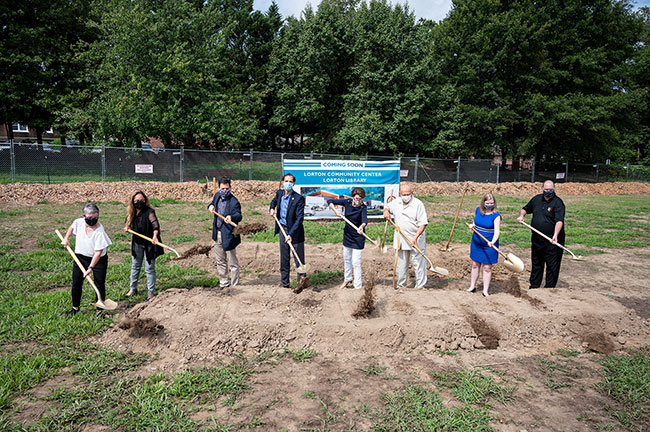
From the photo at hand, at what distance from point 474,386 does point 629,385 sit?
1711mm

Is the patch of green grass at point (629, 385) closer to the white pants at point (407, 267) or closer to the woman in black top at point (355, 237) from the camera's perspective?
the white pants at point (407, 267)

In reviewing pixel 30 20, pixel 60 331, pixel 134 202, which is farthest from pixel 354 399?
pixel 30 20

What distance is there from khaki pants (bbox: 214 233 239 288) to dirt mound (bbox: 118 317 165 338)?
197 cm

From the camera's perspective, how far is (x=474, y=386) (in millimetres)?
4262

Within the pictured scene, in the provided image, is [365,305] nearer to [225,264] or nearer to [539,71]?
[225,264]

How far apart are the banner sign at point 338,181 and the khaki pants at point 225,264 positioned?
20.5 feet

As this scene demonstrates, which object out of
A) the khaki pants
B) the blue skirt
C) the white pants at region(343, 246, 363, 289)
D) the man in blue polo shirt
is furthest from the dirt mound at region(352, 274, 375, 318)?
the khaki pants

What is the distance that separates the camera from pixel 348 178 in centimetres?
1351

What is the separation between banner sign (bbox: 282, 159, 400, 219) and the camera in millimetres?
13195

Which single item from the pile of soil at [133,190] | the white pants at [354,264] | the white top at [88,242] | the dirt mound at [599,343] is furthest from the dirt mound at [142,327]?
the pile of soil at [133,190]

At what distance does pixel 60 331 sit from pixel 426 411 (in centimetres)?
464

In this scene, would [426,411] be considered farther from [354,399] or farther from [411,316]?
[411,316]

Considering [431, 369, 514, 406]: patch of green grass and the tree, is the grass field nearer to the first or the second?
[431, 369, 514, 406]: patch of green grass

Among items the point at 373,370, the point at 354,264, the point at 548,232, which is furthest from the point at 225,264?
the point at 548,232
